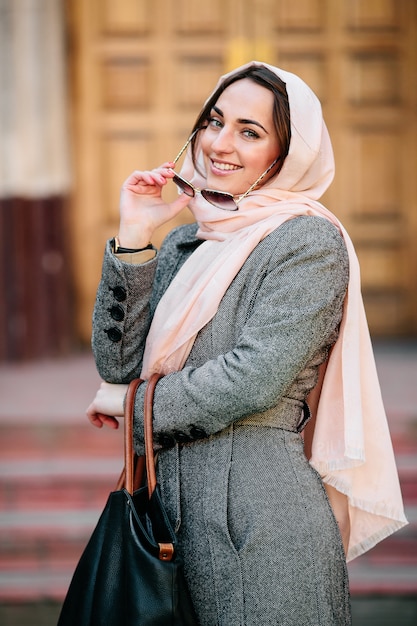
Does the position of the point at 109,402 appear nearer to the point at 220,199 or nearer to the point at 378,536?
the point at 220,199

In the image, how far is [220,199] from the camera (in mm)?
2008

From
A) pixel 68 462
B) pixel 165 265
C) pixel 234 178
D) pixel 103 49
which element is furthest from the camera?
pixel 103 49

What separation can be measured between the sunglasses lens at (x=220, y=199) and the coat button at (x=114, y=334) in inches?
14.3

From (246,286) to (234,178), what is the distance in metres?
0.27

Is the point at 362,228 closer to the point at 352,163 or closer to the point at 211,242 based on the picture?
the point at 352,163

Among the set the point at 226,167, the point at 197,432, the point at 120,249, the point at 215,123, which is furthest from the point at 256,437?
the point at 215,123

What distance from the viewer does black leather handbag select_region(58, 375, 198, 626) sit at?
1.76 m

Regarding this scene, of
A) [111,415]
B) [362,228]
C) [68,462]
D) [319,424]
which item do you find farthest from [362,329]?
[362,228]

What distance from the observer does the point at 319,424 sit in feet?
6.66

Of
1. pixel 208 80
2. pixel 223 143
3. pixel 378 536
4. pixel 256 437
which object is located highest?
pixel 223 143

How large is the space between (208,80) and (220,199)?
438 cm

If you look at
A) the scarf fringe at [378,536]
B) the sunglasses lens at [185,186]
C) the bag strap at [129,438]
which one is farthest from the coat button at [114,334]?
the scarf fringe at [378,536]

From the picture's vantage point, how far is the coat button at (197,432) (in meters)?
1.87

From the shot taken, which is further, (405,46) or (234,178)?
(405,46)
